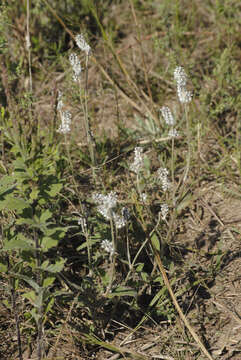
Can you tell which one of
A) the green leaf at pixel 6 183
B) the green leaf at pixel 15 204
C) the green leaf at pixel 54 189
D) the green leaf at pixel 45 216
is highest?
the green leaf at pixel 6 183

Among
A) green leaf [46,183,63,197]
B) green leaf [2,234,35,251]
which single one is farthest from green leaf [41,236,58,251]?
green leaf [46,183,63,197]

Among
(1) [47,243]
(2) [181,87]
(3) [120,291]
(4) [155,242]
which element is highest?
(2) [181,87]

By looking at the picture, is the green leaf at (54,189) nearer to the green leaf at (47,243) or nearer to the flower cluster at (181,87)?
the green leaf at (47,243)

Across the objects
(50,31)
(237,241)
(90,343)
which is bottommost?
(90,343)

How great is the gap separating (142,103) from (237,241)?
43.1 inches

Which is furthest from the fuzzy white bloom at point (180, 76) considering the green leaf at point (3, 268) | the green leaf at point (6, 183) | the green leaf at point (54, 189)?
the green leaf at point (3, 268)

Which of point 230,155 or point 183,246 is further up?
point 230,155

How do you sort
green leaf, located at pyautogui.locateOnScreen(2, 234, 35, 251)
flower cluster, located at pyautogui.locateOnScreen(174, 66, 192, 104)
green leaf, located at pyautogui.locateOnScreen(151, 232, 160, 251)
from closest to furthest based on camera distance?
1. green leaf, located at pyautogui.locateOnScreen(2, 234, 35, 251)
2. flower cluster, located at pyautogui.locateOnScreen(174, 66, 192, 104)
3. green leaf, located at pyautogui.locateOnScreen(151, 232, 160, 251)

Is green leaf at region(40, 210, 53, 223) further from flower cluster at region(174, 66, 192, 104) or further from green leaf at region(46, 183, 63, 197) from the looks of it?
flower cluster at region(174, 66, 192, 104)

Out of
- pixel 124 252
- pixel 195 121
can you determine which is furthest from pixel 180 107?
pixel 124 252

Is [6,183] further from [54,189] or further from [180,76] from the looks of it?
[180,76]

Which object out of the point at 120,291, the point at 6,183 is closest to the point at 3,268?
the point at 6,183

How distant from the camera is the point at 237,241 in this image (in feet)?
7.00

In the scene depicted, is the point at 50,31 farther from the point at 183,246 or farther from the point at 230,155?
the point at 183,246
